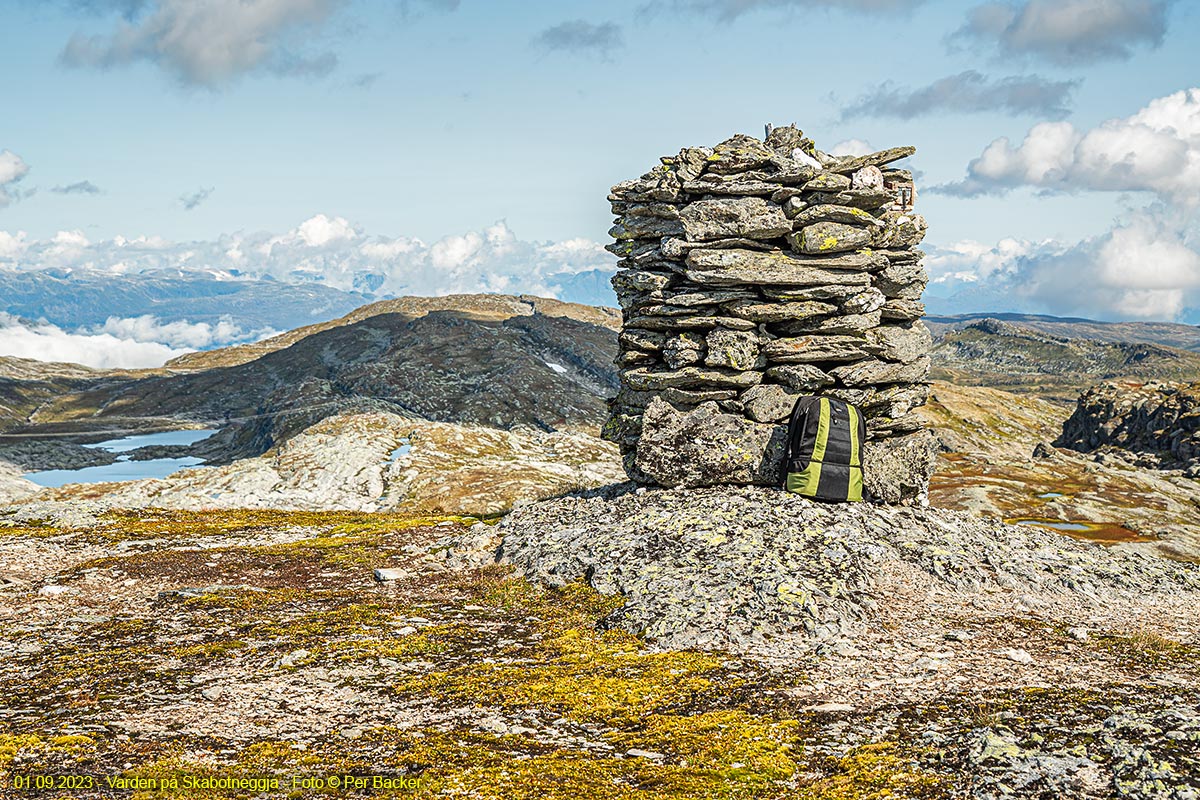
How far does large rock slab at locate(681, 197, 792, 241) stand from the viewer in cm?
2536

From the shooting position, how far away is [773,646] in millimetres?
14789

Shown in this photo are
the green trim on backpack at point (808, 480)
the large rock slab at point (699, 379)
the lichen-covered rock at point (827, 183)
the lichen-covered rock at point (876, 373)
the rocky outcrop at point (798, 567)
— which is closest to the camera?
the rocky outcrop at point (798, 567)

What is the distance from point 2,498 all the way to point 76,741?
70.0m

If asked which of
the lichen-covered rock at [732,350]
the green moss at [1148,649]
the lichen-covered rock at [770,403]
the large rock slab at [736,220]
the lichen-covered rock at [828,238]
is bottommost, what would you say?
the green moss at [1148,649]

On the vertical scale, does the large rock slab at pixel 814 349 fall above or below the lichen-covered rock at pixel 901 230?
below

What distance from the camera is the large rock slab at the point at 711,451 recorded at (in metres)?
24.2

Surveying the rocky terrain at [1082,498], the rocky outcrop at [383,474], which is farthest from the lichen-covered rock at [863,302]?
the rocky outcrop at [383,474]

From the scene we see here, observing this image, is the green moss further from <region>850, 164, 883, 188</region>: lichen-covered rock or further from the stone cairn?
<region>850, 164, 883, 188</region>: lichen-covered rock

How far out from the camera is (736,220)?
2547 centimetres

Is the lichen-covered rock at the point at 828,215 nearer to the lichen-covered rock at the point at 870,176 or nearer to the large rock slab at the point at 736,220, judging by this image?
the large rock slab at the point at 736,220

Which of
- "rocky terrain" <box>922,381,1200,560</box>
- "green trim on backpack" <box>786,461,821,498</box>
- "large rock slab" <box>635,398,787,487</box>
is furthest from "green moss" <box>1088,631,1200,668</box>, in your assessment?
"rocky terrain" <box>922,381,1200,560</box>

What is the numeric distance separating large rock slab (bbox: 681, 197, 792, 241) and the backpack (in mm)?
5767

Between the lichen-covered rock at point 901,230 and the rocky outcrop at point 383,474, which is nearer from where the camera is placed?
the lichen-covered rock at point 901,230

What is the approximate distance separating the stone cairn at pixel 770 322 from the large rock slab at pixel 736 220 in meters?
0.04
